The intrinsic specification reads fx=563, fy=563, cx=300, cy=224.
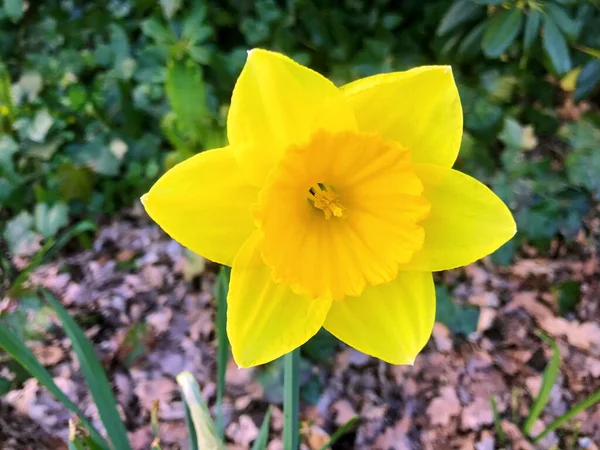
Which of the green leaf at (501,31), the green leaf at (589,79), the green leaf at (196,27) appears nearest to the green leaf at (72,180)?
the green leaf at (196,27)

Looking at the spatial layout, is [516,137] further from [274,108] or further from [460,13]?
[274,108]

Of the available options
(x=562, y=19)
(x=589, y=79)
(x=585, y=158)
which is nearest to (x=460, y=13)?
(x=562, y=19)

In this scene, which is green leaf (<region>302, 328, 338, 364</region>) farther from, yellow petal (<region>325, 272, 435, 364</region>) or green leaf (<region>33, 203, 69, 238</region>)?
green leaf (<region>33, 203, 69, 238</region>)

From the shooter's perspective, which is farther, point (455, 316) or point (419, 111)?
point (455, 316)

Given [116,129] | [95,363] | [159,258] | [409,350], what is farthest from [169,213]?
[116,129]

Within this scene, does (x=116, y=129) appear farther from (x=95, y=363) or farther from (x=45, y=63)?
(x=95, y=363)

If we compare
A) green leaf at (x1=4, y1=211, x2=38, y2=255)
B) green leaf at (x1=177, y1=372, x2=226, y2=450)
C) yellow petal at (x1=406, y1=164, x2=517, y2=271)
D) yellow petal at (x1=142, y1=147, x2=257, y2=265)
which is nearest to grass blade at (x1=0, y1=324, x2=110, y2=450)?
green leaf at (x1=177, y1=372, x2=226, y2=450)
